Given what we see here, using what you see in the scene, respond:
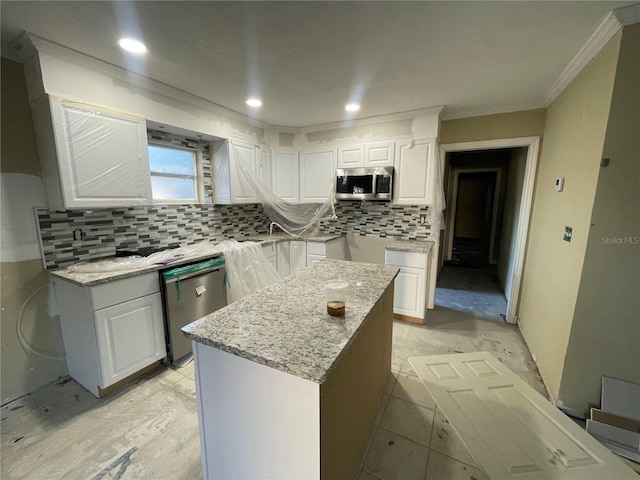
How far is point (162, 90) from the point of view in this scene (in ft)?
7.41

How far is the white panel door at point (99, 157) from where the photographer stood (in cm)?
174

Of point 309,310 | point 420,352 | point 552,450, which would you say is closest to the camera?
point 309,310

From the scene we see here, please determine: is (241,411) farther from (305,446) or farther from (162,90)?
(162,90)

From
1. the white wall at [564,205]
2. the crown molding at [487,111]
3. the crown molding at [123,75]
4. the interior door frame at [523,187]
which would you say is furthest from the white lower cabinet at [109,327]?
the crown molding at [487,111]

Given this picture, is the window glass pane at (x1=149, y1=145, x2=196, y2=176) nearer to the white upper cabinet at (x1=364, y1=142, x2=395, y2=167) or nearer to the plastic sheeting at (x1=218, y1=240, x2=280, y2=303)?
the plastic sheeting at (x1=218, y1=240, x2=280, y2=303)

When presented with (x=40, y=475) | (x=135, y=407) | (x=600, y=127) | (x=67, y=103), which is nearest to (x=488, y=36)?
(x=600, y=127)

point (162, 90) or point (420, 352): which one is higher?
point (162, 90)

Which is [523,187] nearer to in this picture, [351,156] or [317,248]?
[351,156]

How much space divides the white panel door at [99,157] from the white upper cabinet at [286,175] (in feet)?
5.72

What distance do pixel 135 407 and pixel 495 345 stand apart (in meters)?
3.12

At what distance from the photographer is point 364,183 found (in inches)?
124

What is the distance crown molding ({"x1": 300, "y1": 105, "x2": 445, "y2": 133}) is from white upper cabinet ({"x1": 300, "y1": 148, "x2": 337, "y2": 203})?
290mm

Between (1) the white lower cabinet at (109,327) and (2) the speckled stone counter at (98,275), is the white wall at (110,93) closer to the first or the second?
(2) the speckled stone counter at (98,275)

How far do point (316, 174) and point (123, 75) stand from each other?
7.11ft
